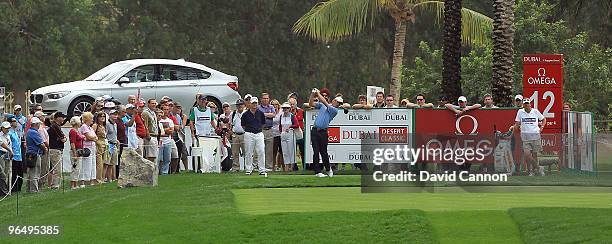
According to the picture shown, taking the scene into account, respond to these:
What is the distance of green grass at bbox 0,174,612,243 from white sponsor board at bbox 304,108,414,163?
11.8ft

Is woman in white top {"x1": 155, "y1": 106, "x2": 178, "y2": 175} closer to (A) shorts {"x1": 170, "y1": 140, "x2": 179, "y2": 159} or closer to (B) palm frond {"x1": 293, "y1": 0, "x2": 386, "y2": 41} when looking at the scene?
(A) shorts {"x1": 170, "y1": 140, "x2": 179, "y2": 159}

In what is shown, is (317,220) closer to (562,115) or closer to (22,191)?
(22,191)

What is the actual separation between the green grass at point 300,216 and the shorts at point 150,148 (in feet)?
9.81

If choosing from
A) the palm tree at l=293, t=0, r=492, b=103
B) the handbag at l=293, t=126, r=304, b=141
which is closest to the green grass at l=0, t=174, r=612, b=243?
the handbag at l=293, t=126, r=304, b=141

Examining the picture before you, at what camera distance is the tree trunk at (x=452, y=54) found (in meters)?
31.7

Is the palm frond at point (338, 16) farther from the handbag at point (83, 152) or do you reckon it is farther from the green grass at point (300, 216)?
the green grass at point (300, 216)

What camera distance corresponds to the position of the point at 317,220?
19.2 meters

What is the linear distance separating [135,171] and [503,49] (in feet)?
32.7

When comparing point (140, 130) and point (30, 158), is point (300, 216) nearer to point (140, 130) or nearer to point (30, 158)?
point (30, 158)

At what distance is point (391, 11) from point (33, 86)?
29975 millimetres

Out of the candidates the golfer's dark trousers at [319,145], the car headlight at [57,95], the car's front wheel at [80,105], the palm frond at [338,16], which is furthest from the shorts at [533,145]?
the palm frond at [338,16]

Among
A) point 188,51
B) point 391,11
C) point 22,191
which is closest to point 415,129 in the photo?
point 22,191

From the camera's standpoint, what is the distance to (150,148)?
26.7 metres

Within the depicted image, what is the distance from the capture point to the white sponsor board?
27.0 meters
